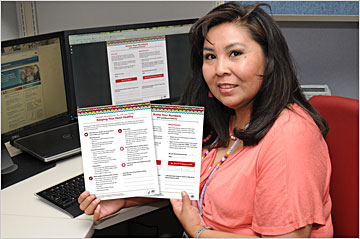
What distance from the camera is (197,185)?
1064 mm

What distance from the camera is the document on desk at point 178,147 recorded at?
1047 mm

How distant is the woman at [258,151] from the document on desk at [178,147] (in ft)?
0.12

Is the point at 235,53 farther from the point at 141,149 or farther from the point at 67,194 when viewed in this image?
the point at 67,194

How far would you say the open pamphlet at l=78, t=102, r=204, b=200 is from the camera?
1027 millimetres

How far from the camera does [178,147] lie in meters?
1.06

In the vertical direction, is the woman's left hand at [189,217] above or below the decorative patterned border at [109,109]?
below

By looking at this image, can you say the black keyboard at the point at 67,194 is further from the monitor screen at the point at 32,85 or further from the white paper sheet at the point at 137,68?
the white paper sheet at the point at 137,68

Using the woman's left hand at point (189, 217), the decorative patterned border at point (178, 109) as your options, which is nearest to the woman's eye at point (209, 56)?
the decorative patterned border at point (178, 109)

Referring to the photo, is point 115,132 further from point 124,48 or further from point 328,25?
point 328,25

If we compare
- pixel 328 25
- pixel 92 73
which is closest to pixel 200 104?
pixel 92 73

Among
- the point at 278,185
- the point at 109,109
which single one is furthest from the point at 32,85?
the point at 278,185

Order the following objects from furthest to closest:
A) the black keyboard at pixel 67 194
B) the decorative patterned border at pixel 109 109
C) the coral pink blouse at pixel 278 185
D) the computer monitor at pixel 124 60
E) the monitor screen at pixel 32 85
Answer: the computer monitor at pixel 124 60 → the monitor screen at pixel 32 85 → the black keyboard at pixel 67 194 → the decorative patterned border at pixel 109 109 → the coral pink blouse at pixel 278 185

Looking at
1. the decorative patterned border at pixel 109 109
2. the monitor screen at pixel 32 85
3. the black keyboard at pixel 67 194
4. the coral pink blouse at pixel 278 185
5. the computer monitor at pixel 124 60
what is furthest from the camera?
the computer monitor at pixel 124 60

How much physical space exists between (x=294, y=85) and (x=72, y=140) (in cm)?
80
